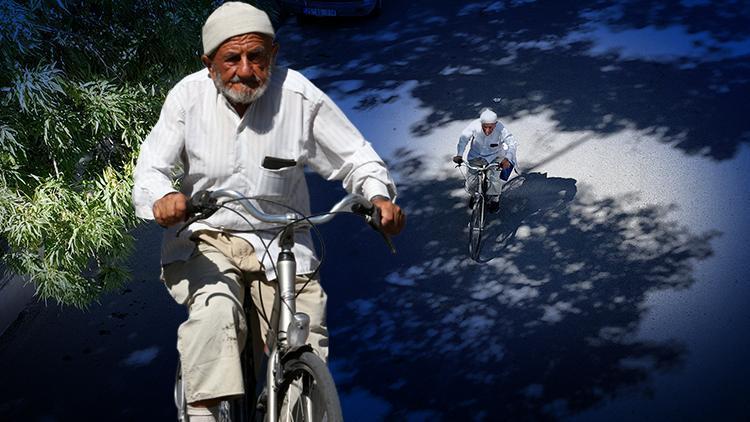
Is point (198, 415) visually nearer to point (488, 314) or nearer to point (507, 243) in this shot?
point (488, 314)

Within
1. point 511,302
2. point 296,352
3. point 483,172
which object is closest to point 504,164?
point 483,172

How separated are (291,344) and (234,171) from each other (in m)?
0.78

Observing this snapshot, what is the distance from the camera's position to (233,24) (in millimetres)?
3879

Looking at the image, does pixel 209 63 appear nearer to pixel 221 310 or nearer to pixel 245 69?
pixel 245 69

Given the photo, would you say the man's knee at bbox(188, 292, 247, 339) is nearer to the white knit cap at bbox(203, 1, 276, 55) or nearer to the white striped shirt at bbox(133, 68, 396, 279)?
the white striped shirt at bbox(133, 68, 396, 279)

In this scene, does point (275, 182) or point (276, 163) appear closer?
point (276, 163)

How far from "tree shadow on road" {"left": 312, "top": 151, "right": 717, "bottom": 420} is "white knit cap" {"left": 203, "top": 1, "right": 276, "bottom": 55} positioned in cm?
384

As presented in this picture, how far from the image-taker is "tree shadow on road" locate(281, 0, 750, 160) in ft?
36.7

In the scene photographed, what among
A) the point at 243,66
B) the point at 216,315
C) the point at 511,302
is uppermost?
the point at 243,66

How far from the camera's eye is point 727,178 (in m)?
9.94

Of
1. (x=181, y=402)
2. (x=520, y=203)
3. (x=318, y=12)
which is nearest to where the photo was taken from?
(x=181, y=402)

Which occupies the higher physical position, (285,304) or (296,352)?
(285,304)

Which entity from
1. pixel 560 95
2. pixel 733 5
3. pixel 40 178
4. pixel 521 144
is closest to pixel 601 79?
pixel 560 95

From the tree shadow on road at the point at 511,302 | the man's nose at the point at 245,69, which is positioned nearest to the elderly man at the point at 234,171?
the man's nose at the point at 245,69
